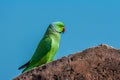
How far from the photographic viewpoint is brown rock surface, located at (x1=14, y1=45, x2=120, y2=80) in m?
4.20

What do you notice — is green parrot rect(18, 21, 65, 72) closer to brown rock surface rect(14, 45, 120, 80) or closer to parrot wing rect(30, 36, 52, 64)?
parrot wing rect(30, 36, 52, 64)

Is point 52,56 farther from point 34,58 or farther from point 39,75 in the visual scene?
point 39,75

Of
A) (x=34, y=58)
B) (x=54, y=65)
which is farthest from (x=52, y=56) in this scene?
(x=54, y=65)

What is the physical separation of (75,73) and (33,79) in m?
0.52

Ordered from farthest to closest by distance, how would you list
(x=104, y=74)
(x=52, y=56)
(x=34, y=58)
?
(x=52, y=56)
(x=34, y=58)
(x=104, y=74)

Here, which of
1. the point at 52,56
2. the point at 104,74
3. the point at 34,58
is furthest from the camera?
the point at 52,56

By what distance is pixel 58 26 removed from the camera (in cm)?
955

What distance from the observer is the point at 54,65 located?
4383mm

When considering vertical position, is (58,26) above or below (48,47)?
above

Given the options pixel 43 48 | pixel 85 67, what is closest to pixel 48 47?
pixel 43 48

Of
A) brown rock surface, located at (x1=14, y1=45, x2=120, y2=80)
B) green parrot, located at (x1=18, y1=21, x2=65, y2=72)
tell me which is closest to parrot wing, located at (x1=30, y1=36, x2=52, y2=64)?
green parrot, located at (x1=18, y1=21, x2=65, y2=72)

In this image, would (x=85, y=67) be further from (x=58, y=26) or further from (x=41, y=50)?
(x=58, y=26)

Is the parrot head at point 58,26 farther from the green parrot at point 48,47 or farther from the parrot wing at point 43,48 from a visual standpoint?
the parrot wing at point 43,48

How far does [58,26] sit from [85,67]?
210 inches
